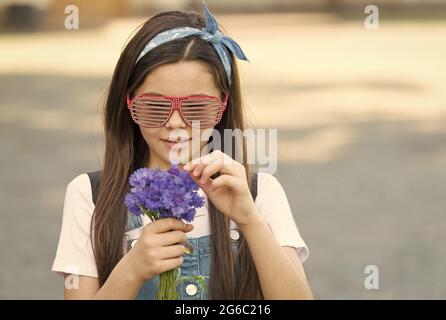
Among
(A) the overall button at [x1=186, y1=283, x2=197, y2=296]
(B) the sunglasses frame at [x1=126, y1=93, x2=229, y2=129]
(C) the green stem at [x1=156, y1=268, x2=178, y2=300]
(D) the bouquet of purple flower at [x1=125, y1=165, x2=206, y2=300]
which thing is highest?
(B) the sunglasses frame at [x1=126, y1=93, x2=229, y2=129]

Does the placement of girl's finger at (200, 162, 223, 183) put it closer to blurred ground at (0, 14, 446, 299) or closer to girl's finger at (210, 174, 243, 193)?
girl's finger at (210, 174, 243, 193)

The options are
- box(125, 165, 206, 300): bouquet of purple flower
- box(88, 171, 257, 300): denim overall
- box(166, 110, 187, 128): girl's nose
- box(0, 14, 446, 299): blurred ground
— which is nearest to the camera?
box(125, 165, 206, 300): bouquet of purple flower

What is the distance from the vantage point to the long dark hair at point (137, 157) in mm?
2518

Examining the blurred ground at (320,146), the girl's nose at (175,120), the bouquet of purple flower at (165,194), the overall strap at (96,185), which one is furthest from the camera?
the blurred ground at (320,146)

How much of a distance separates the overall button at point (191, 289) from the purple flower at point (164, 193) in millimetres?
480

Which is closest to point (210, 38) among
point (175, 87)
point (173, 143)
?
point (175, 87)

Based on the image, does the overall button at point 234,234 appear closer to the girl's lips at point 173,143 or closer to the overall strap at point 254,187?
the overall strap at point 254,187

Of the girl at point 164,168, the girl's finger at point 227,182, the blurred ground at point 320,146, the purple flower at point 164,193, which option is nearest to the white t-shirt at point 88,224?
the girl at point 164,168

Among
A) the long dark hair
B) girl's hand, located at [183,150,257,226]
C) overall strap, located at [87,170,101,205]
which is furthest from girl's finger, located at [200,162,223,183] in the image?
overall strap, located at [87,170,101,205]

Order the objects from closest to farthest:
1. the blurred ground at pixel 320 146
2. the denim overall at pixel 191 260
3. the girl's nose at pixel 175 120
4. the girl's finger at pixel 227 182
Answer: the girl's finger at pixel 227 182 → the girl's nose at pixel 175 120 → the denim overall at pixel 191 260 → the blurred ground at pixel 320 146

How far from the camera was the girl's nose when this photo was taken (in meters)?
2.38

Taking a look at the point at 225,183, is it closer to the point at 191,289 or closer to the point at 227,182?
the point at 227,182

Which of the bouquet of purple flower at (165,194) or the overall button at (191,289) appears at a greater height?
the bouquet of purple flower at (165,194)

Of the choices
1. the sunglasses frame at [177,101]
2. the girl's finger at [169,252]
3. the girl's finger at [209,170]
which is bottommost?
the girl's finger at [169,252]
